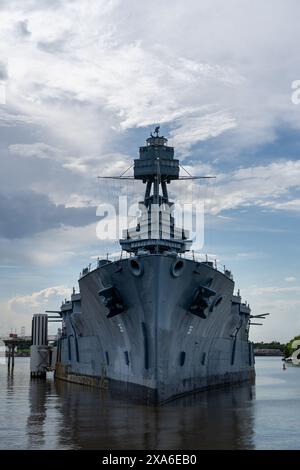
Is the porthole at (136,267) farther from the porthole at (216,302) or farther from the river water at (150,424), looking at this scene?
the river water at (150,424)

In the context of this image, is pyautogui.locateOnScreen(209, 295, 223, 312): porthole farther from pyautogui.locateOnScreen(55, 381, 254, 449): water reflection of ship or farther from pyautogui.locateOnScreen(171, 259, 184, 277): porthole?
pyautogui.locateOnScreen(55, 381, 254, 449): water reflection of ship

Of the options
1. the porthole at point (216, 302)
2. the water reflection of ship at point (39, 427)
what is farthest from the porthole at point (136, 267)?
the water reflection of ship at point (39, 427)

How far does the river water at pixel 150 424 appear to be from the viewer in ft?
57.7

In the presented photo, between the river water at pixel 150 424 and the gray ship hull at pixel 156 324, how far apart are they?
4.28 feet

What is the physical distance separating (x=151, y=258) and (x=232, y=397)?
1236 centimetres

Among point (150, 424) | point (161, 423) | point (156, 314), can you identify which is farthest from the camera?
point (156, 314)

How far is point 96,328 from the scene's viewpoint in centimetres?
3562

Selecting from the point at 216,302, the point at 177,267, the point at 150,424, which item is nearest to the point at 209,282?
the point at 216,302

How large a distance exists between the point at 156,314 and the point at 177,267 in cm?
260

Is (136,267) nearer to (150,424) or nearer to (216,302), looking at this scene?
(216,302)

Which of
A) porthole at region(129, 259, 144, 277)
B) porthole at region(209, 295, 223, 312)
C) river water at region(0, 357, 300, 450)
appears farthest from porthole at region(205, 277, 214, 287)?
river water at region(0, 357, 300, 450)

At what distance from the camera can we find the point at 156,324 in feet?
87.1

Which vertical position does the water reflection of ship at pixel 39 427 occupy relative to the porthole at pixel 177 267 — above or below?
below
